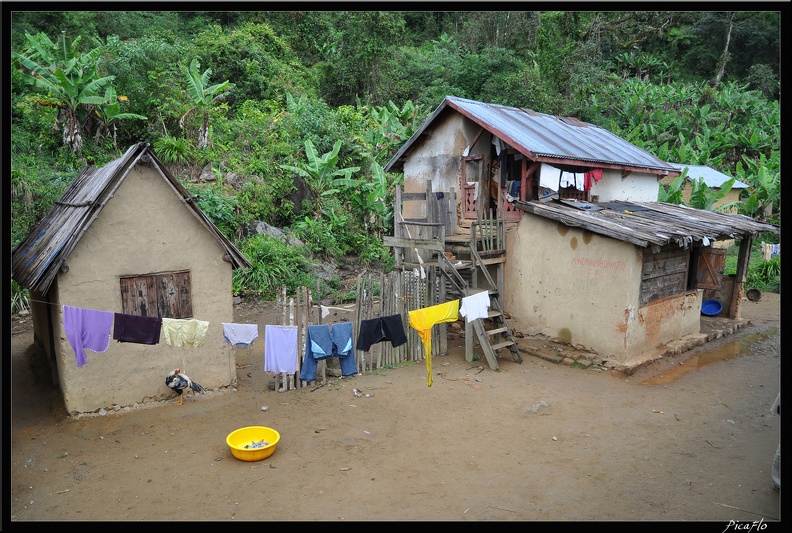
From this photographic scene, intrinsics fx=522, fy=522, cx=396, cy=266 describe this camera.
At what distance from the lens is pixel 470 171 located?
1359cm

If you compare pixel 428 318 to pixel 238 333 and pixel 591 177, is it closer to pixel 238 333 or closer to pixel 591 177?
pixel 238 333

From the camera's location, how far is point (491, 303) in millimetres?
11445

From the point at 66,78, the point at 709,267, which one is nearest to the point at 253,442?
the point at 709,267

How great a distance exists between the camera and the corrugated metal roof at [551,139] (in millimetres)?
12023

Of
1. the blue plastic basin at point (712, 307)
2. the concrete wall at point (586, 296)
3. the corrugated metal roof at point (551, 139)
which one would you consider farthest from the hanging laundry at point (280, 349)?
the blue plastic basin at point (712, 307)

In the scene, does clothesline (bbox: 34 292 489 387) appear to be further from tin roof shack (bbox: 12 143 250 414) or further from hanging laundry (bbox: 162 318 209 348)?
tin roof shack (bbox: 12 143 250 414)

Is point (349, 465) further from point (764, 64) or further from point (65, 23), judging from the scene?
point (764, 64)

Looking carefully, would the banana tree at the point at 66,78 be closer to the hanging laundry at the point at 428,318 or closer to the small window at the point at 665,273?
the hanging laundry at the point at 428,318

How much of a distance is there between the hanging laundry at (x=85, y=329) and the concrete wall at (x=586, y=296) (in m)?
8.75

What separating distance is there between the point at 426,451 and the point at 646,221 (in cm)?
771

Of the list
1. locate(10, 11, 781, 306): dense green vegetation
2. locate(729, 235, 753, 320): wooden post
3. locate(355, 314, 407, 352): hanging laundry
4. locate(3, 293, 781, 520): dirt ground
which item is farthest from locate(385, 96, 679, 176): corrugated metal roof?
locate(3, 293, 781, 520): dirt ground

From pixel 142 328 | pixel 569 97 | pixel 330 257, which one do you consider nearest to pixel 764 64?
pixel 569 97

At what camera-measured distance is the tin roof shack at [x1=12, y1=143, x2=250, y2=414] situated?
8.07 meters
